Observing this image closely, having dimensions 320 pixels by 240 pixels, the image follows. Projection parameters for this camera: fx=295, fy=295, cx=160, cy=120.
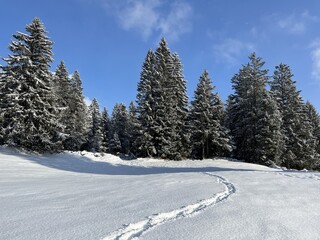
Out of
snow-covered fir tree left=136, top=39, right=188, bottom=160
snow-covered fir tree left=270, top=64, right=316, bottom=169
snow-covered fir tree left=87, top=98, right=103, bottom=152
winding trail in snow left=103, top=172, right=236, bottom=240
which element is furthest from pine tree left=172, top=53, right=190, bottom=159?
winding trail in snow left=103, top=172, right=236, bottom=240

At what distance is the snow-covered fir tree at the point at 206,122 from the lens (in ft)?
111

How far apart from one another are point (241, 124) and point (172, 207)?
105 ft

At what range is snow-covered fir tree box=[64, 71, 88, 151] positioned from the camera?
40125 mm

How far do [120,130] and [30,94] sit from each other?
37444 mm

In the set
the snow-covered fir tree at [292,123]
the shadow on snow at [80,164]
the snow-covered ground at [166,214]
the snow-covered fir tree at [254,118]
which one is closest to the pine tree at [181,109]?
the snow-covered fir tree at [254,118]

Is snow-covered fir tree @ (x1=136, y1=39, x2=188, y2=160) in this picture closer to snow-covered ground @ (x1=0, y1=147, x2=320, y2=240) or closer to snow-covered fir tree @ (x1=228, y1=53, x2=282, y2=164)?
snow-covered fir tree @ (x1=228, y1=53, x2=282, y2=164)

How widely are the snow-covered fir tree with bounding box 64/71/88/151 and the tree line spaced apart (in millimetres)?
193

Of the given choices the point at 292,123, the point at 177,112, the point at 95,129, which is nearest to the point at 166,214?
the point at 177,112

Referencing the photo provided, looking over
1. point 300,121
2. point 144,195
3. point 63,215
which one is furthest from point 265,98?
point 63,215

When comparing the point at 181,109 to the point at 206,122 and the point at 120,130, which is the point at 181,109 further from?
the point at 120,130

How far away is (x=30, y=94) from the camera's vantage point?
75.8 ft

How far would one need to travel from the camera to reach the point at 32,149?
24078 mm

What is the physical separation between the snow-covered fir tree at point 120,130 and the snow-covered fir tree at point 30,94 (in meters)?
30.3

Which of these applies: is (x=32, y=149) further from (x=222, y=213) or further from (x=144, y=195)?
(x=222, y=213)
